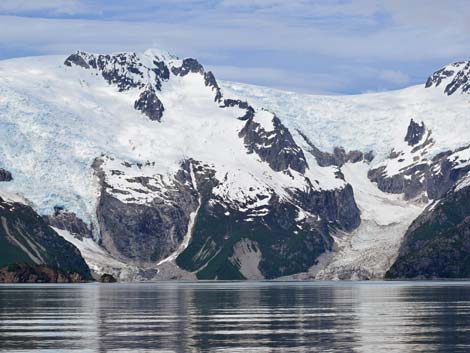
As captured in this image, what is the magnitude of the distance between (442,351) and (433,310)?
67147 millimetres

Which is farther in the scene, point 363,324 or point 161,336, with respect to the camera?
point 363,324

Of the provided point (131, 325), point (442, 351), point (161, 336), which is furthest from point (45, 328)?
point (442, 351)

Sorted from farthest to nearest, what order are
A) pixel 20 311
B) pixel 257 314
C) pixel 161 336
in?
pixel 20 311, pixel 257 314, pixel 161 336

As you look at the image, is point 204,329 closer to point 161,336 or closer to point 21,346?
point 161,336

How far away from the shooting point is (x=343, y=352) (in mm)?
117750

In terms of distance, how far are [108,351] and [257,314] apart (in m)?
62.7

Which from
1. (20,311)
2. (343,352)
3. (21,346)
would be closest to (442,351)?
(343,352)

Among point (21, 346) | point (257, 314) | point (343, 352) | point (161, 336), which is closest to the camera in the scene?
point (343, 352)

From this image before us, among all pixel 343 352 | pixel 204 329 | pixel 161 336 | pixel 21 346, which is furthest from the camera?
pixel 204 329

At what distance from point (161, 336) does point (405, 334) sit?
2655 cm

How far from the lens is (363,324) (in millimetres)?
153500

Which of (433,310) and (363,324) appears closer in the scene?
(363,324)

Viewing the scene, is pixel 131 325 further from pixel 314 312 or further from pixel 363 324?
pixel 314 312

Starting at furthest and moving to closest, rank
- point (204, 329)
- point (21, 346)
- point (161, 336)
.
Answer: point (204, 329) → point (161, 336) → point (21, 346)
